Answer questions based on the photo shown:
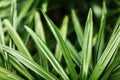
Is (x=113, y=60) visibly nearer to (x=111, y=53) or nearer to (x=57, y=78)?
(x=111, y=53)

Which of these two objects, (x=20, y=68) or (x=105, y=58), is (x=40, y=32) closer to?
(x=20, y=68)

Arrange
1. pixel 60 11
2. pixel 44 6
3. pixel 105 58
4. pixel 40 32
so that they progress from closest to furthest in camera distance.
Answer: pixel 105 58 → pixel 40 32 → pixel 44 6 → pixel 60 11

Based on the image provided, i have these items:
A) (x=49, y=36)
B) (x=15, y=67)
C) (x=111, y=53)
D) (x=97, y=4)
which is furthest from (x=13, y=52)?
(x=97, y=4)

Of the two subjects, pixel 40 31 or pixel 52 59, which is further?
pixel 40 31

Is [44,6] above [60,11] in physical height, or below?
above

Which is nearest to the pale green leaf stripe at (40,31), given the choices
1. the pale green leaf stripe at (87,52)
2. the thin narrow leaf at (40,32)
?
the thin narrow leaf at (40,32)

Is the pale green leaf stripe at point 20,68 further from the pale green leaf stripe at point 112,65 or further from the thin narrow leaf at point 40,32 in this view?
the pale green leaf stripe at point 112,65

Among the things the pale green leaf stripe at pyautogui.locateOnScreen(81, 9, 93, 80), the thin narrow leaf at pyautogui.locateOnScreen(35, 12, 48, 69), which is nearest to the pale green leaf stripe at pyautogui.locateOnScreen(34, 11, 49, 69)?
the thin narrow leaf at pyautogui.locateOnScreen(35, 12, 48, 69)

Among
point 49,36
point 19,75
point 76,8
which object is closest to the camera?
point 19,75

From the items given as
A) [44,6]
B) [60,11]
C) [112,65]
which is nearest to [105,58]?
[112,65]

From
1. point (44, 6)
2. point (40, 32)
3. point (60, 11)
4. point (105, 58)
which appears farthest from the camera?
point (60, 11)

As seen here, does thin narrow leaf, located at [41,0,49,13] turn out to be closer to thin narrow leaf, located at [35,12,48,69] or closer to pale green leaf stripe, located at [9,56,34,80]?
thin narrow leaf, located at [35,12,48,69]
